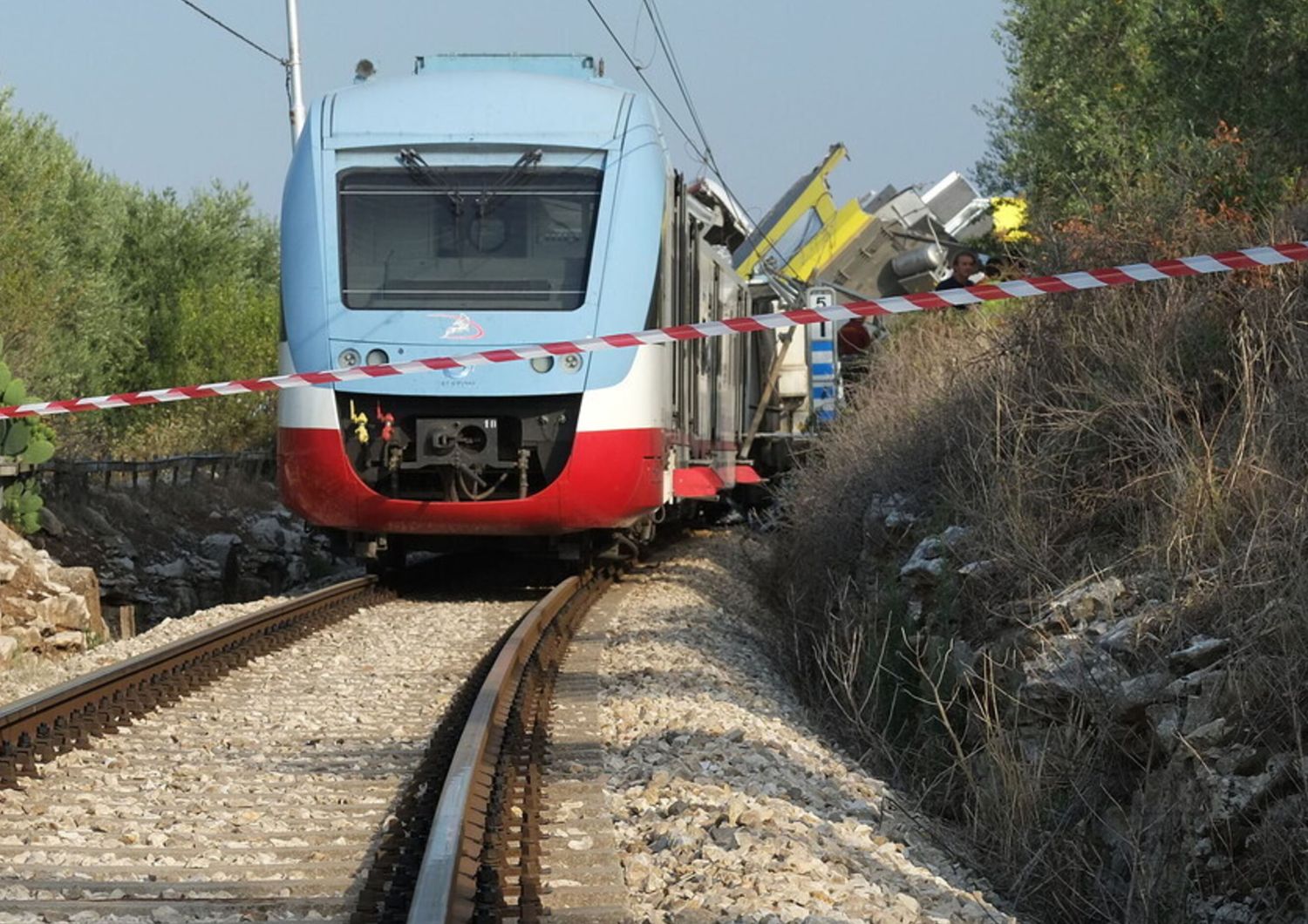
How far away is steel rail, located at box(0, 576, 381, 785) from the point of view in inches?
277

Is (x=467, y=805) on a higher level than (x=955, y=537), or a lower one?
lower

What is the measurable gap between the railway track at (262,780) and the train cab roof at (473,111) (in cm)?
383

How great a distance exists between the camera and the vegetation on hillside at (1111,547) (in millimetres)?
5949

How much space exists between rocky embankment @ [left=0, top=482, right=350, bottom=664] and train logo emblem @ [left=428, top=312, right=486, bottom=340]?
3605 millimetres

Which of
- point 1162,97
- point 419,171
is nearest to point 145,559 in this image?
point 419,171

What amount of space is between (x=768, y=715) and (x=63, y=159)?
28703 millimetres

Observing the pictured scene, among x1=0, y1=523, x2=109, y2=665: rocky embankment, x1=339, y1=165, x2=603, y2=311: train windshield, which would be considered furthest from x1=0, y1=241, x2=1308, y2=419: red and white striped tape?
x1=0, y1=523, x2=109, y2=665: rocky embankment

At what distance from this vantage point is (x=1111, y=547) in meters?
8.32

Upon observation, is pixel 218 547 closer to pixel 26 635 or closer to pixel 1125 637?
pixel 26 635

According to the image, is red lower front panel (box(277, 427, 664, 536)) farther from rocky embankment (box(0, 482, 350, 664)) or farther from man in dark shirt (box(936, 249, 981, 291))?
man in dark shirt (box(936, 249, 981, 291))

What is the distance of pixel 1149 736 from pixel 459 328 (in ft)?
22.3

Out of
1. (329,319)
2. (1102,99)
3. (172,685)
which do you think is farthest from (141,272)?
(172,685)

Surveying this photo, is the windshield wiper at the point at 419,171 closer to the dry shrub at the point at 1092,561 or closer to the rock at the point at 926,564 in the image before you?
the dry shrub at the point at 1092,561

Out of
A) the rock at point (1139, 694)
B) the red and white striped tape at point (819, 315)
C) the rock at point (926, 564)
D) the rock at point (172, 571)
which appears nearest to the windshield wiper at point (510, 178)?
the red and white striped tape at point (819, 315)
